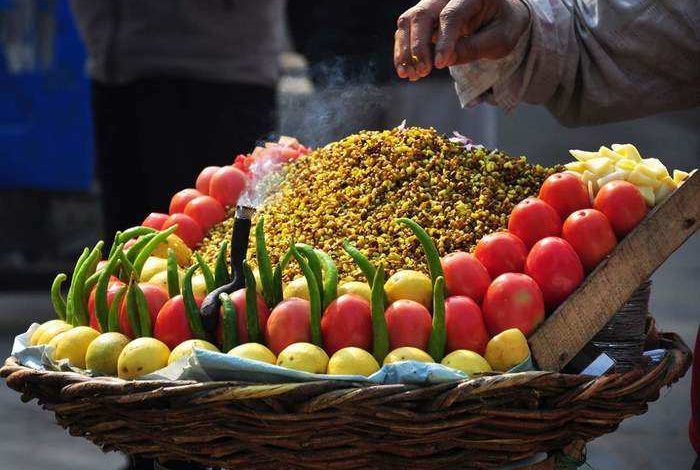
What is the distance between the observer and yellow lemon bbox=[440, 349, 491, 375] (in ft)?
5.63

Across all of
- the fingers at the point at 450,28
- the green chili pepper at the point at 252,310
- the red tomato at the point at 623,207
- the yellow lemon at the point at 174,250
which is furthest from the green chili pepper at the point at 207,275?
the red tomato at the point at 623,207

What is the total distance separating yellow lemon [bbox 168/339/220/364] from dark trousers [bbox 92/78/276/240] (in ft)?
7.42

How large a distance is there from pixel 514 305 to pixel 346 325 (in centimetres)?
26

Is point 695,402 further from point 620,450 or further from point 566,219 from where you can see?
point 620,450

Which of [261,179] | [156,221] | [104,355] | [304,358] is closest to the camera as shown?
[304,358]

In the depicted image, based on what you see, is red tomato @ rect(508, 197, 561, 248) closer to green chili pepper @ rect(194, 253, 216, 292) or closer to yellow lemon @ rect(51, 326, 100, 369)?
green chili pepper @ rect(194, 253, 216, 292)

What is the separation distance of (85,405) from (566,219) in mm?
820

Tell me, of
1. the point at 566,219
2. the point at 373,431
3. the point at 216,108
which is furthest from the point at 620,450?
the point at 373,431

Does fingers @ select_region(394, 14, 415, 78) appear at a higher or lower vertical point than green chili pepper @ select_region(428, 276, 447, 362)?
higher

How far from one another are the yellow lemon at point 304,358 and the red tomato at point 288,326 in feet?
0.14

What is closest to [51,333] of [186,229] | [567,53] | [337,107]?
[186,229]

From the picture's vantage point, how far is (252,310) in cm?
180

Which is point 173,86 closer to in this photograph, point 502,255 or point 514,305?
point 502,255

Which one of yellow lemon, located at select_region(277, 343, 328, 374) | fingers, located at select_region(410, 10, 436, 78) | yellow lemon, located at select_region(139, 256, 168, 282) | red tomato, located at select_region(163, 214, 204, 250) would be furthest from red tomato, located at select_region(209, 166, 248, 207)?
yellow lemon, located at select_region(277, 343, 328, 374)
